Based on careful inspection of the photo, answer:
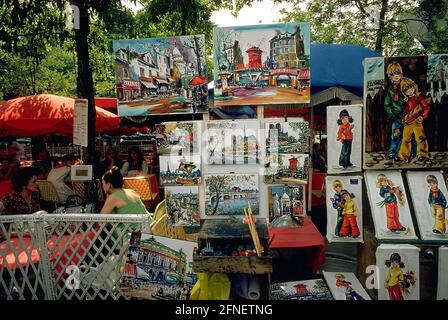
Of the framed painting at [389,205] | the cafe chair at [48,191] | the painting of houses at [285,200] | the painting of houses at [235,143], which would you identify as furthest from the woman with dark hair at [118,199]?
the cafe chair at [48,191]

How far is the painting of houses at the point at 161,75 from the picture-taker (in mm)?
3697

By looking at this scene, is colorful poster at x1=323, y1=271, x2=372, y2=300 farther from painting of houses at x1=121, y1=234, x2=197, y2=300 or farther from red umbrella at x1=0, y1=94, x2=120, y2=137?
red umbrella at x1=0, y1=94, x2=120, y2=137

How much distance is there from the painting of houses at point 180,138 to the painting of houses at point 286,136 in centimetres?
72

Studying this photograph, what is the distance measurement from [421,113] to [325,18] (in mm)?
9951

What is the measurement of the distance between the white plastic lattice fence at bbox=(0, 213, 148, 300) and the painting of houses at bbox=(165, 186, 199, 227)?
1.28 feet

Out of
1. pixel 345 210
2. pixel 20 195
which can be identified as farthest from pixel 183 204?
pixel 20 195

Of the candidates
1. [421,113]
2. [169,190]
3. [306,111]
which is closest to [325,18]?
[306,111]

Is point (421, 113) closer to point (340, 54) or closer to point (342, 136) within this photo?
point (342, 136)

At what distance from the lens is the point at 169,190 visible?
3.62 m

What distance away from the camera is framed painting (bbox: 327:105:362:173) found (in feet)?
11.4

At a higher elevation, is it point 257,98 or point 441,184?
point 257,98

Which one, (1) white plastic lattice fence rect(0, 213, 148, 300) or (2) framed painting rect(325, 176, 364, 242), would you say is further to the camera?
(2) framed painting rect(325, 176, 364, 242)

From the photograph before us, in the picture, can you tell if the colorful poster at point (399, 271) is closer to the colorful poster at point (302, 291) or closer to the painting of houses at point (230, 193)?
the colorful poster at point (302, 291)

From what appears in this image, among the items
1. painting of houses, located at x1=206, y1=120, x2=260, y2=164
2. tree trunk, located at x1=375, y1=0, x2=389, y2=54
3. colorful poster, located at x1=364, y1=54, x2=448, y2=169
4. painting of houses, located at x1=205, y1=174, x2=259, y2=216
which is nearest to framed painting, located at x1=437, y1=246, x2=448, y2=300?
colorful poster, located at x1=364, y1=54, x2=448, y2=169
